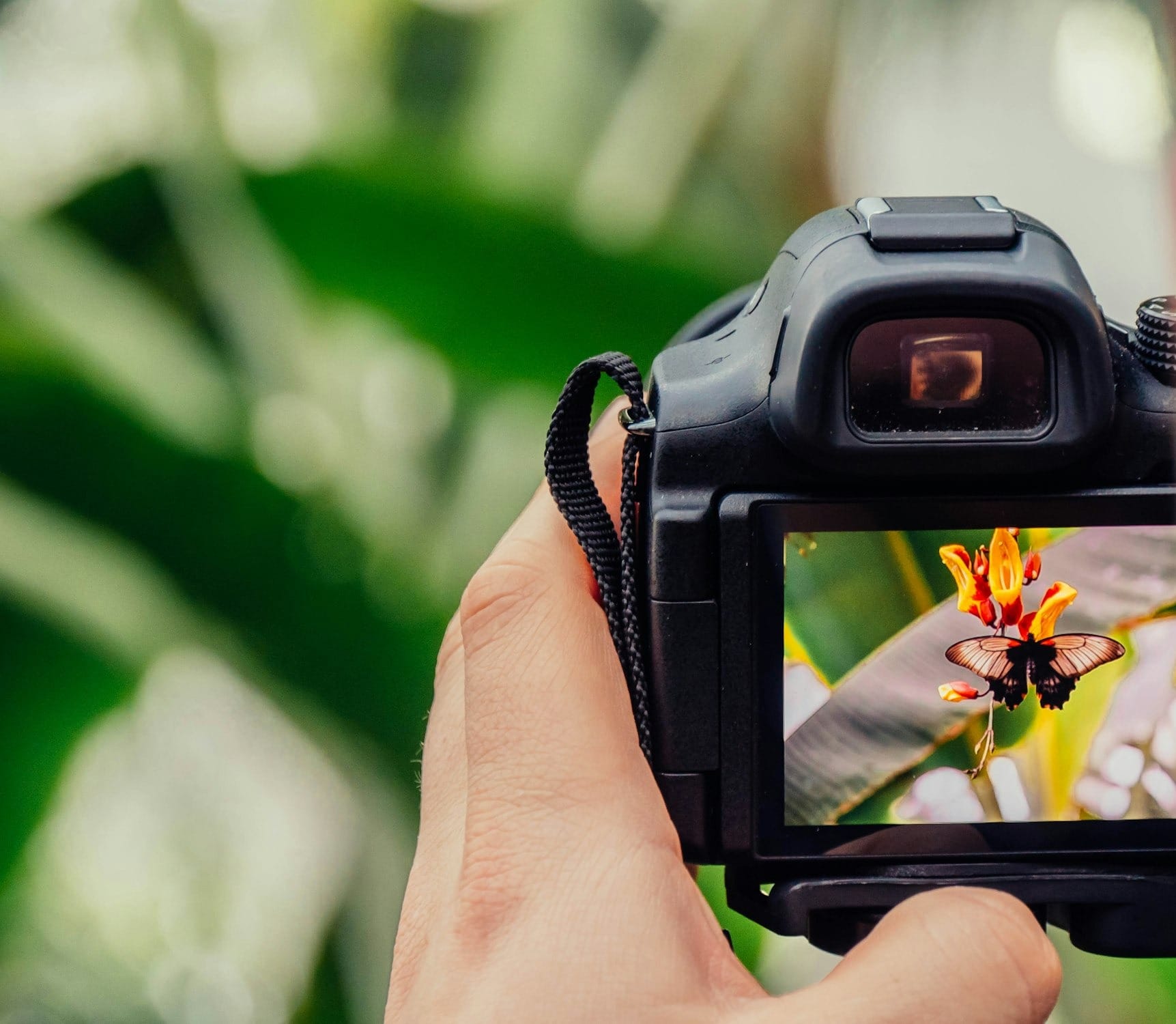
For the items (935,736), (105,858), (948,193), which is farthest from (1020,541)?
(105,858)

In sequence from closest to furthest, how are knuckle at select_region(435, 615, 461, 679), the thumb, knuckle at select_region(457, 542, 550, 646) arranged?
the thumb
knuckle at select_region(457, 542, 550, 646)
knuckle at select_region(435, 615, 461, 679)

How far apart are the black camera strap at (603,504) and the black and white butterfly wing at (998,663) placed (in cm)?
15

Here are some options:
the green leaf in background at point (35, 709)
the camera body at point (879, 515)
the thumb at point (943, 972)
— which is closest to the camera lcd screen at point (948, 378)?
the camera body at point (879, 515)

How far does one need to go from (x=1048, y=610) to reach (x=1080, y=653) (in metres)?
0.03

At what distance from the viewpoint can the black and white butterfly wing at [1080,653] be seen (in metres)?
0.52

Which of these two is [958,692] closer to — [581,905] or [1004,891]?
[1004,891]

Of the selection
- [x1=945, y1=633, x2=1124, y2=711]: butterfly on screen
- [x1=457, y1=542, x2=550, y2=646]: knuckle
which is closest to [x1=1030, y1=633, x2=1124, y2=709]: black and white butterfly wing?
[x1=945, y1=633, x2=1124, y2=711]: butterfly on screen

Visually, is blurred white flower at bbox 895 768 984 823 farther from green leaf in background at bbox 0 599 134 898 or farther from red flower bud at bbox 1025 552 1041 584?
green leaf in background at bbox 0 599 134 898

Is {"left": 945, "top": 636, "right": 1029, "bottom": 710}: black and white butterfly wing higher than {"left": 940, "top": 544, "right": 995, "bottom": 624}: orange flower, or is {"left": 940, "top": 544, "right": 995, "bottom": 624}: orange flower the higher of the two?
{"left": 940, "top": 544, "right": 995, "bottom": 624}: orange flower

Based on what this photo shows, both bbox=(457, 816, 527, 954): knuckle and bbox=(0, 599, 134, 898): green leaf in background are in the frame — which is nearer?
bbox=(457, 816, 527, 954): knuckle

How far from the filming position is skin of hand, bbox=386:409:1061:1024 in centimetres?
44

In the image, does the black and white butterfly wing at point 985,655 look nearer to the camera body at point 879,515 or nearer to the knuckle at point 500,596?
the camera body at point 879,515

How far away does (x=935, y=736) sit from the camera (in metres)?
0.53

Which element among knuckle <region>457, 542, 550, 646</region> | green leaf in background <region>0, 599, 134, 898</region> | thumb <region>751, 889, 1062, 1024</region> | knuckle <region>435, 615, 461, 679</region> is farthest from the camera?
green leaf in background <region>0, 599, 134, 898</region>
